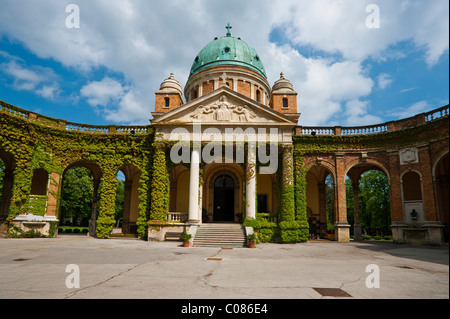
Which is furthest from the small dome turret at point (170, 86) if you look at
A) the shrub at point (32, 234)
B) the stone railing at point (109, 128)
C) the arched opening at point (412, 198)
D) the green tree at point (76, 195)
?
the arched opening at point (412, 198)

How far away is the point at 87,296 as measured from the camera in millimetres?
5449

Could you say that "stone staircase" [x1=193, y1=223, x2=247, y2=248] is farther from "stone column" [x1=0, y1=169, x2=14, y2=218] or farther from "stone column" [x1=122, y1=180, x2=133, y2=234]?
"stone column" [x1=0, y1=169, x2=14, y2=218]

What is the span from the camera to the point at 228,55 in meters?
36.2

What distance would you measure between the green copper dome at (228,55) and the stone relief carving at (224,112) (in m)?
13.9

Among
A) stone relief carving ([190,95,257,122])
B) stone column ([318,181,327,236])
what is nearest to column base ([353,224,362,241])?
stone column ([318,181,327,236])

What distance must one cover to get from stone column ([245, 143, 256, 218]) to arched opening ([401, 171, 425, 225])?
38.0 feet

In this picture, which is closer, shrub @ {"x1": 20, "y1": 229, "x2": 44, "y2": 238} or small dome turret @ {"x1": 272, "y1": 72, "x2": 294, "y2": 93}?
shrub @ {"x1": 20, "y1": 229, "x2": 44, "y2": 238}

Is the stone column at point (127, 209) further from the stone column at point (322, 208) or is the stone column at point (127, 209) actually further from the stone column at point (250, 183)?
the stone column at point (322, 208)

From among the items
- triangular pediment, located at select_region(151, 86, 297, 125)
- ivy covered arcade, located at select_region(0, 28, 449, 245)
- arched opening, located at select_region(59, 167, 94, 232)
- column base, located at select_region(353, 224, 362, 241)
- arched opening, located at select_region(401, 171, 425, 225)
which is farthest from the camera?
arched opening, located at select_region(59, 167, 94, 232)

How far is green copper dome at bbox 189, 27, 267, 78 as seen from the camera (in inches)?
1409

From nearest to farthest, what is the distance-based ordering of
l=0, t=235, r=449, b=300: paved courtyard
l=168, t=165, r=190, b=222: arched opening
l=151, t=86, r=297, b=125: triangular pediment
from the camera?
1. l=0, t=235, r=449, b=300: paved courtyard
2. l=151, t=86, r=297, b=125: triangular pediment
3. l=168, t=165, r=190, b=222: arched opening

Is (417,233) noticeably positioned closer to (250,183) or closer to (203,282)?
(250,183)

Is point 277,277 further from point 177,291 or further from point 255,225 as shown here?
point 255,225
